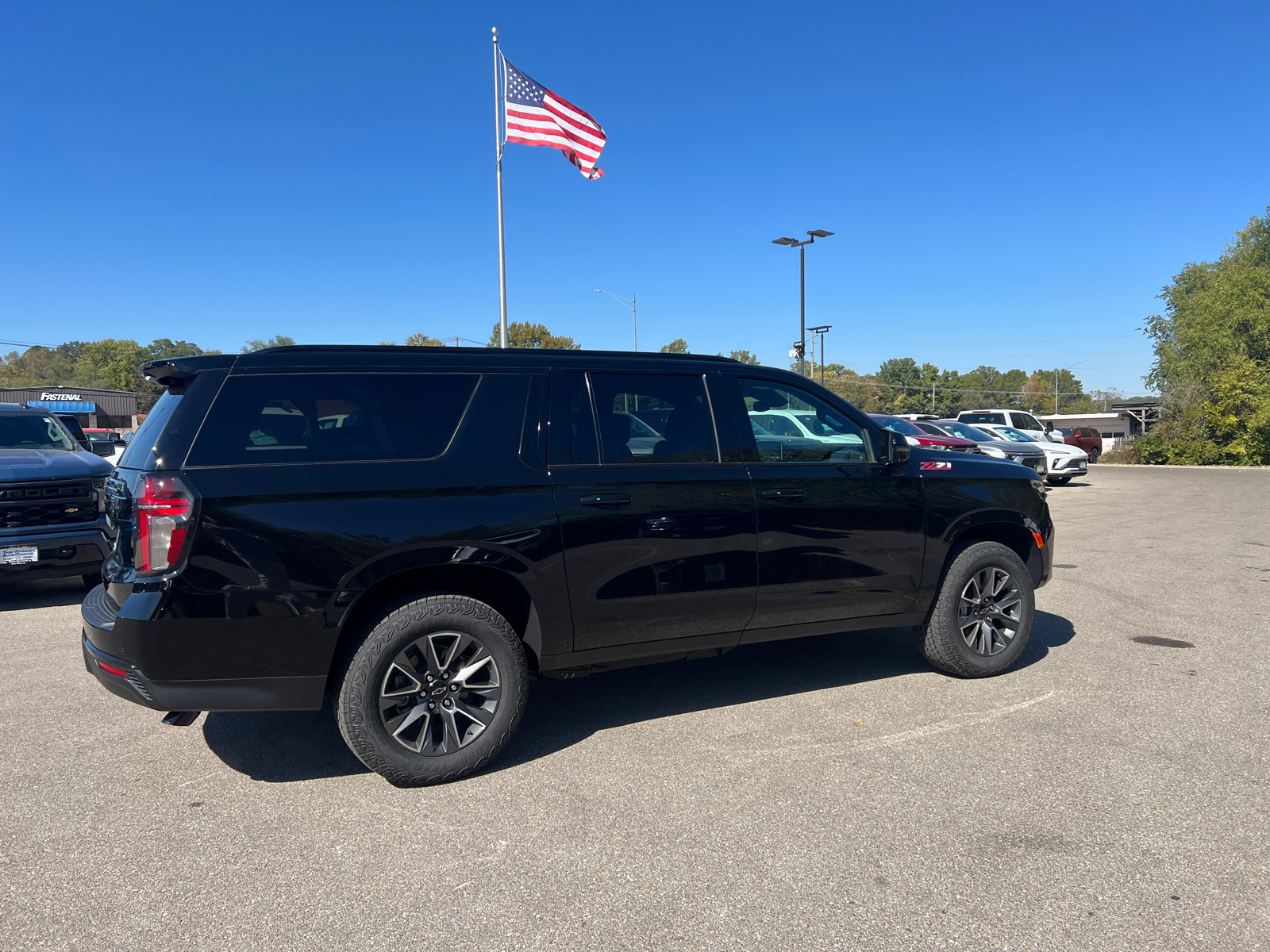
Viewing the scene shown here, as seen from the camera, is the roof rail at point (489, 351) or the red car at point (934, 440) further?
the red car at point (934, 440)

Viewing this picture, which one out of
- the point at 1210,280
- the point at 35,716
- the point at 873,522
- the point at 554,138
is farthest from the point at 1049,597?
the point at 1210,280

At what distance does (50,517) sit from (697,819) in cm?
668

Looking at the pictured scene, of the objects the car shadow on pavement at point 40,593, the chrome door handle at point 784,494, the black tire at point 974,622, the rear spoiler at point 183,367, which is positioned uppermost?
the rear spoiler at point 183,367

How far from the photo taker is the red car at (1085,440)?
115 feet

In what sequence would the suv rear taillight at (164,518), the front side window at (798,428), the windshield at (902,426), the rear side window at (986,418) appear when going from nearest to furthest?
the suv rear taillight at (164,518) → the front side window at (798,428) → the windshield at (902,426) → the rear side window at (986,418)

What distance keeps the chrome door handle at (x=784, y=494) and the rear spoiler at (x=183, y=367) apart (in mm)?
2625

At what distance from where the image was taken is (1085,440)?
36.6 m

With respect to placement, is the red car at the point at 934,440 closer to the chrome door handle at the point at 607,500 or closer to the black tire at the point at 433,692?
the chrome door handle at the point at 607,500

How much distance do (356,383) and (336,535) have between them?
72 centimetres

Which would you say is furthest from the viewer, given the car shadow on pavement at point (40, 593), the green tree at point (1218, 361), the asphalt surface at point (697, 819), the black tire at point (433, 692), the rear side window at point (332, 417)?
the green tree at point (1218, 361)

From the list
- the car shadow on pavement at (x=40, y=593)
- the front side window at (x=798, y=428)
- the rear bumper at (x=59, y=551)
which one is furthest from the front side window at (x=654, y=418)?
the car shadow on pavement at (x=40, y=593)

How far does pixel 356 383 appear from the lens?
3719mm

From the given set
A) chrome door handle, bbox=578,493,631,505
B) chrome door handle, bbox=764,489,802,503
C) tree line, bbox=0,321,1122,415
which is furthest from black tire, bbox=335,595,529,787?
tree line, bbox=0,321,1122,415

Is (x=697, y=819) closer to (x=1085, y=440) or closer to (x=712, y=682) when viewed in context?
(x=712, y=682)
